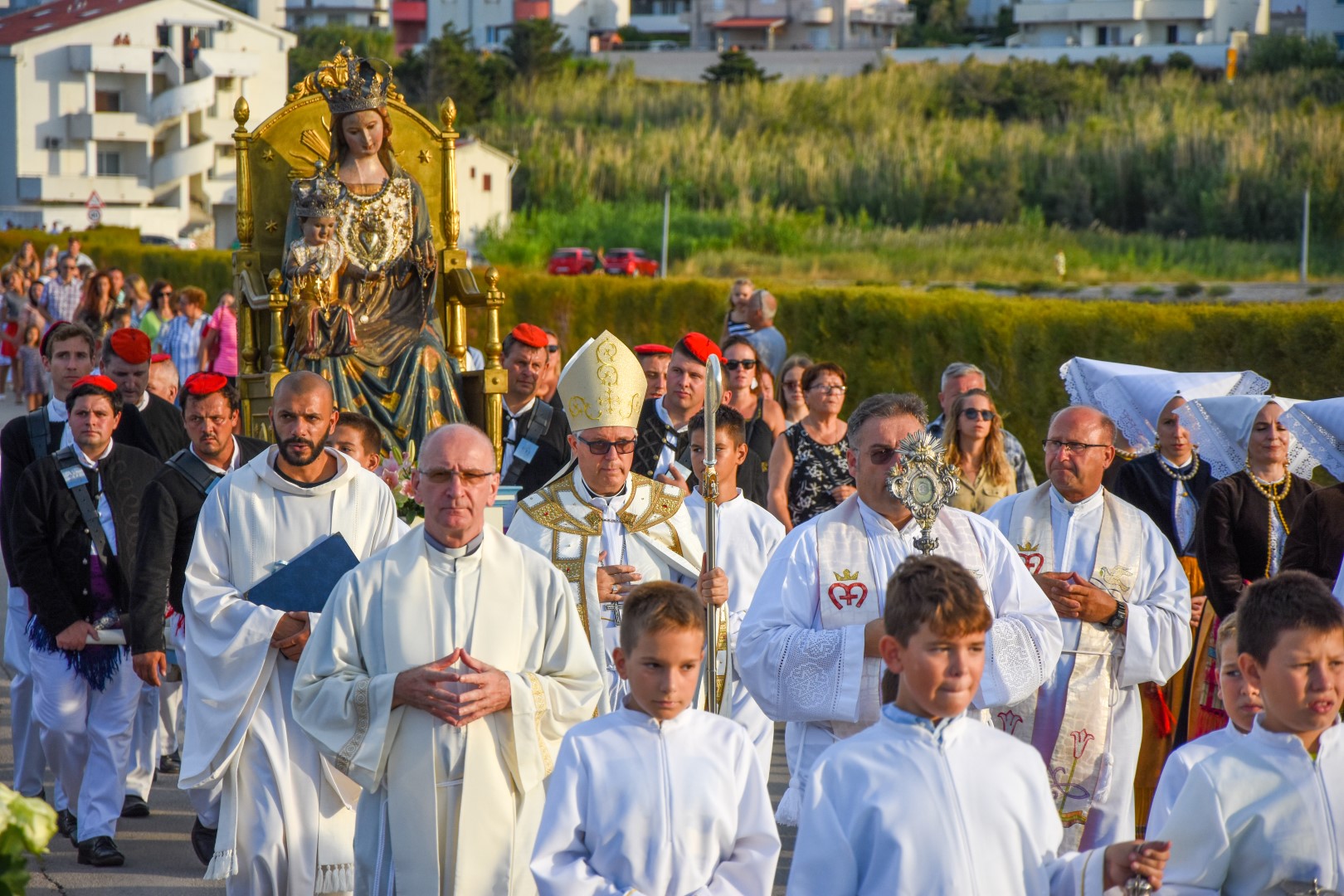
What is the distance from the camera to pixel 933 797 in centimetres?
350

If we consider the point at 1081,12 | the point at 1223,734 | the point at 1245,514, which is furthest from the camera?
the point at 1081,12

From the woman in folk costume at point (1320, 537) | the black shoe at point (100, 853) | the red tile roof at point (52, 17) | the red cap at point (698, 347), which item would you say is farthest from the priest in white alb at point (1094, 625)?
the red tile roof at point (52, 17)

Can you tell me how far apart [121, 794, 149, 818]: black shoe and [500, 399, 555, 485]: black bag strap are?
264cm

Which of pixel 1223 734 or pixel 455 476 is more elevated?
pixel 455 476

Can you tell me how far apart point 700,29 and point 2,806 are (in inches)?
3509

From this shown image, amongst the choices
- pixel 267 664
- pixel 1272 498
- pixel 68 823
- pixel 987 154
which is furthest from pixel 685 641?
pixel 987 154

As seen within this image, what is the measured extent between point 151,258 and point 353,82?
19.8 meters

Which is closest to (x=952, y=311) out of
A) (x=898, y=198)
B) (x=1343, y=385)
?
(x=1343, y=385)

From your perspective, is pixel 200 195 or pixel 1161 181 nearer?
pixel 1161 181

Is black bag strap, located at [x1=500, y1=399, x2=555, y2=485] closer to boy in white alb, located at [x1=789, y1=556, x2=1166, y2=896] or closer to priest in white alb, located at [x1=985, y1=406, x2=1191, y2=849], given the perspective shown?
priest in white alb, located at [x1=985, y1=406, x2=1191, y2=849]

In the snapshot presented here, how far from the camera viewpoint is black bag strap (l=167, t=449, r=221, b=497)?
6445 mm

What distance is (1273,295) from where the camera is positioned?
33.5 m

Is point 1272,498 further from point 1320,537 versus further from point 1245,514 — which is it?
point 1320,537

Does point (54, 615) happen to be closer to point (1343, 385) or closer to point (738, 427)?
point (738, 427)
